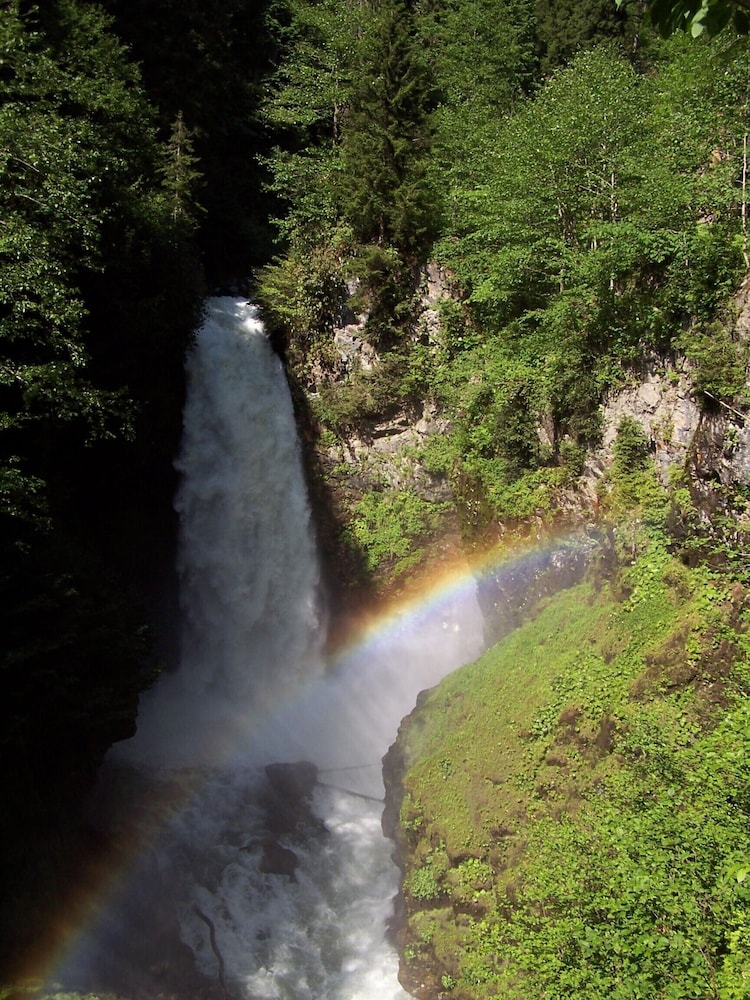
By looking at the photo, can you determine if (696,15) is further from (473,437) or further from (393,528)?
(393,528)

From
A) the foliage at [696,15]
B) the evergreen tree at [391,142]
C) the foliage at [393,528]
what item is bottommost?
the foliage at [393,528]

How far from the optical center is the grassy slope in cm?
522

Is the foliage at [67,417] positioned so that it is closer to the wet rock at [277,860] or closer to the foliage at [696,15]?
the wet rock at [277,860]

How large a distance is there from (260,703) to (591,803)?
913 cm

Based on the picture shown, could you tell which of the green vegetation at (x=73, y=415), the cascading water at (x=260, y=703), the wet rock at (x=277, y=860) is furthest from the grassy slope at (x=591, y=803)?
the green vegetation at (x=73, y=415)

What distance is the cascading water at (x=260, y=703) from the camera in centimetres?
1038

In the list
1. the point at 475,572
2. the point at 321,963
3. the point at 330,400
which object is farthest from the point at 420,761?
the point at 330,400

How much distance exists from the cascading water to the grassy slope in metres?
2.06

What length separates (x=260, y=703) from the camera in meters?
15.1

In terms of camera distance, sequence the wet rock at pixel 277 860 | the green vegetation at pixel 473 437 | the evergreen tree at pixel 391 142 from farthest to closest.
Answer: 1. the evergreen tree at pixel 391 142
2. the wet rock at pixel 277 860
3. the green vegetation at pixel 473 437

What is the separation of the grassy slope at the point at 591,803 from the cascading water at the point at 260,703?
206 centimetres

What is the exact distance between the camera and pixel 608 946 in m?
5.36

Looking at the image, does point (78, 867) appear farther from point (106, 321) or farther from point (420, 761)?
point (106, 321)

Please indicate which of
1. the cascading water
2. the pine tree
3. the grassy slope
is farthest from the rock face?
the pine tree
